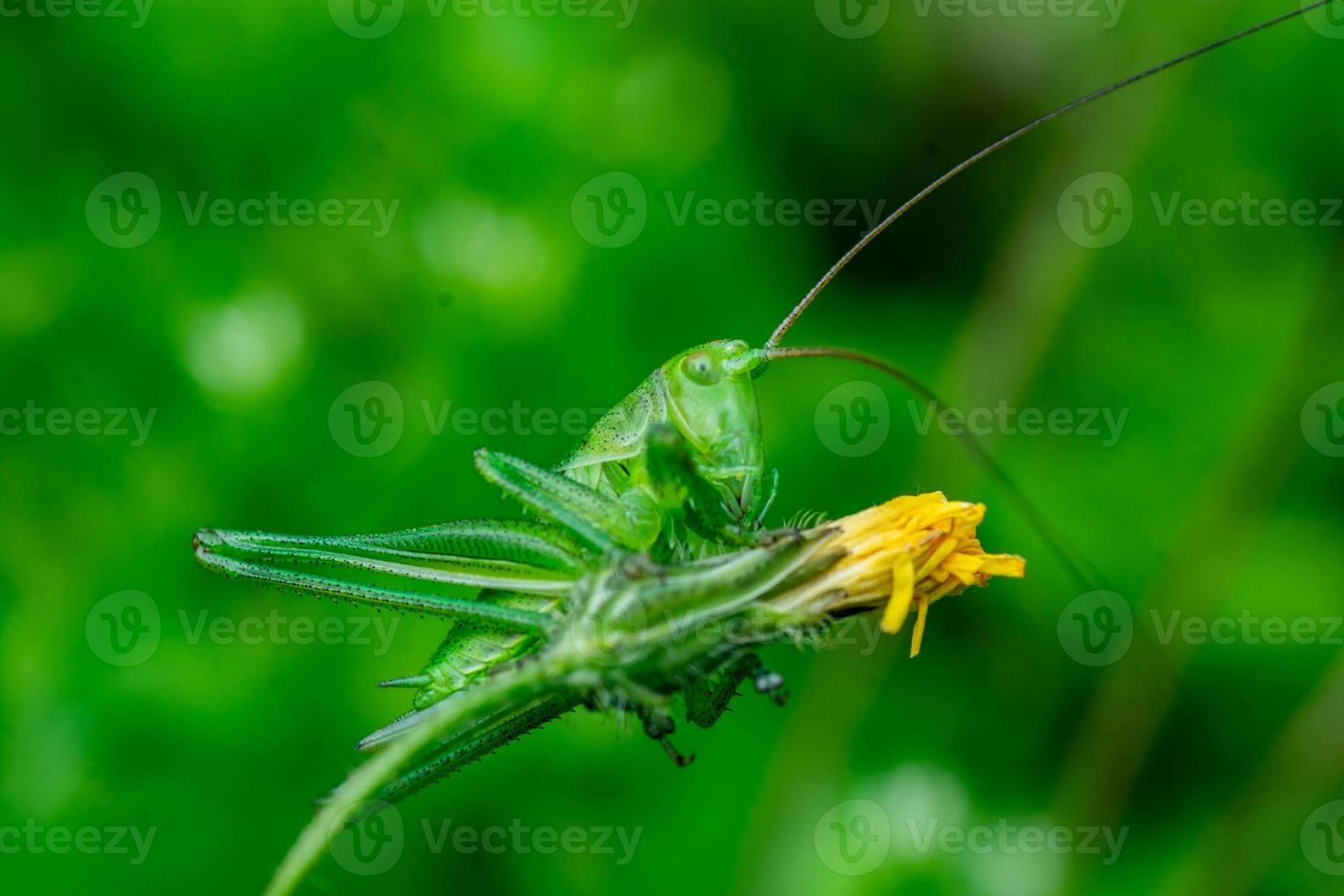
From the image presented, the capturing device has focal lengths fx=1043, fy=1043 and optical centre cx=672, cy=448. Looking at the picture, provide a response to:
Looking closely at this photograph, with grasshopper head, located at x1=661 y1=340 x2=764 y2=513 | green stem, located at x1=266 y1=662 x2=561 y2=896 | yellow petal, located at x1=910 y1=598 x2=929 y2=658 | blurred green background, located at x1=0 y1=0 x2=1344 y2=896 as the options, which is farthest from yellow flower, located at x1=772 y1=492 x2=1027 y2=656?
blurred green background, located at x1=0 y1=0 x2=1344 y2=896

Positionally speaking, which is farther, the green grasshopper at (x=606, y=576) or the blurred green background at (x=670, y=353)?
the blurred green background at (x=670, y=353)

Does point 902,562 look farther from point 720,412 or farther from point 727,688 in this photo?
point 720,412

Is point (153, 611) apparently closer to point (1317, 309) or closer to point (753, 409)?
point (753, 409)

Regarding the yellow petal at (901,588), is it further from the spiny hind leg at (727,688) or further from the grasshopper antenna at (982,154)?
the grasshopper antenna at (982,154)

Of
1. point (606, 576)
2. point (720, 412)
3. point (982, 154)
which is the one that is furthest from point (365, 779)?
point (982, 154)

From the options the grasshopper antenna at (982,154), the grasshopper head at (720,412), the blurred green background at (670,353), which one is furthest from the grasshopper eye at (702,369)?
the blurred green background at (670,353)

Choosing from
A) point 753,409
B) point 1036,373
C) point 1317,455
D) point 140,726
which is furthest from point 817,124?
point 140,726
